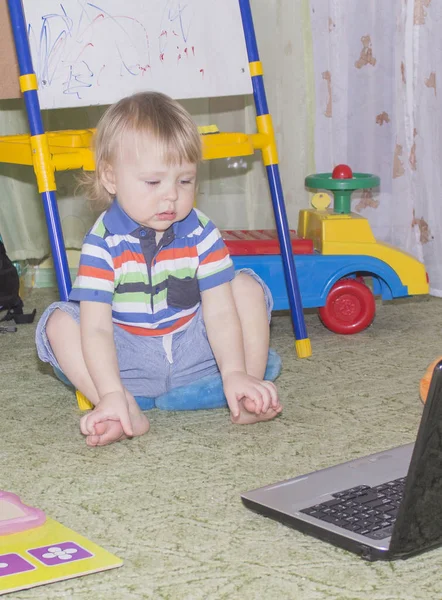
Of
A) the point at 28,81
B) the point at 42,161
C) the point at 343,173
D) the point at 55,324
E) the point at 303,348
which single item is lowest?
the point at 303,348

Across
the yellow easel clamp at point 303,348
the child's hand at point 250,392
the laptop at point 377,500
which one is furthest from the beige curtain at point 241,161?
the laptop at point 377,500

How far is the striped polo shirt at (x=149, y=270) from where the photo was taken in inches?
45.3

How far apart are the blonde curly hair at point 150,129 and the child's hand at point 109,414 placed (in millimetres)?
290

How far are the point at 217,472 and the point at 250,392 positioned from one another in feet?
0.41

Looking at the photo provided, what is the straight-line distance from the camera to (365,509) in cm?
78

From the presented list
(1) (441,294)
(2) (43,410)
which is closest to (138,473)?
(2) (43,410)

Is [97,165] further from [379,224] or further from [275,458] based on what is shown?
[379,224]

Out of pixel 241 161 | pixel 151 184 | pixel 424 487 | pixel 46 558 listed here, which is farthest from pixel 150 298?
pixel 241 161

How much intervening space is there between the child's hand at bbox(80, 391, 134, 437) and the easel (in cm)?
24

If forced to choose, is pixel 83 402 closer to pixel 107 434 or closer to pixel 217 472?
pixel 107 434

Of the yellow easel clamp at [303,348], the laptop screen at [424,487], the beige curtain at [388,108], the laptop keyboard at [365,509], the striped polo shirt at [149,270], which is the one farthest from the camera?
the beige curtain at [388,108]

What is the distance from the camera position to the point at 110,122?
1143mm

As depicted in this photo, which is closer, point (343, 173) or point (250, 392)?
point (250, 392)

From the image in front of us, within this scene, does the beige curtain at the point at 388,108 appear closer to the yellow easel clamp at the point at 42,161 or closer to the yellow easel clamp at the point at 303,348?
the yellow easel clamp at the point at 303,348
